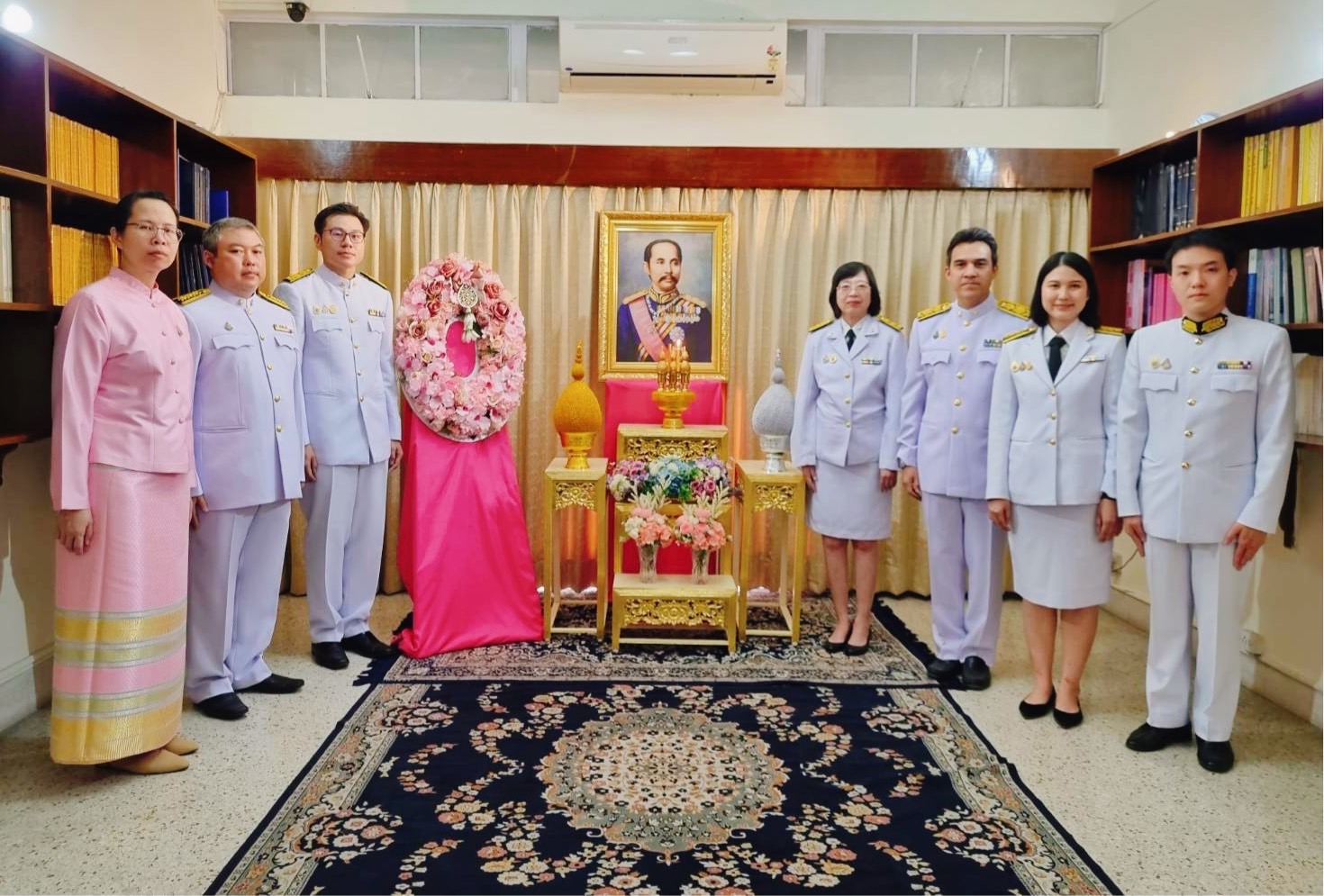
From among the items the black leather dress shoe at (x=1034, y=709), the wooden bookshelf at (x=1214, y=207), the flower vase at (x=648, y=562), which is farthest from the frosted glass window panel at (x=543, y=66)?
the black leather dress shoe at (x=1034, y=709)

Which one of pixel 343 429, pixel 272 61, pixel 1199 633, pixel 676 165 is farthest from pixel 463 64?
pixel 1199 633

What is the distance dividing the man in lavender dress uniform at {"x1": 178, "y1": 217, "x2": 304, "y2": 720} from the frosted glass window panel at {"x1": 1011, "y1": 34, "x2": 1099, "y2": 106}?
390 cm

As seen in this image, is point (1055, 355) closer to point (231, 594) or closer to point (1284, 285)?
point (1284, 285)

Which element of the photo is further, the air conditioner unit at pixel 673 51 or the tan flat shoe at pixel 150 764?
the air conditioner unit at pixel 673 51

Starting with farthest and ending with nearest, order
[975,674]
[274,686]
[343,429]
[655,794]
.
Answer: [343,429], [975,674], [274,686], [655,794]

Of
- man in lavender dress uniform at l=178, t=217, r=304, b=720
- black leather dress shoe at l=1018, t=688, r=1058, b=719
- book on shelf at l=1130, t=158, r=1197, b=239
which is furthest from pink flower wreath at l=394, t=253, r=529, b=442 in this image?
book on shelf at l=1130, t=158, r=1197, b=239

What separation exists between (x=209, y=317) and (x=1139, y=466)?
10.5 ft

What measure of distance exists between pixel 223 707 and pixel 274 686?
268mm

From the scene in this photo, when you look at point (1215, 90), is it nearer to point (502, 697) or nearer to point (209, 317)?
point (502, 697)

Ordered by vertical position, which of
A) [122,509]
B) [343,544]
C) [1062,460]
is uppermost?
[1062,460]

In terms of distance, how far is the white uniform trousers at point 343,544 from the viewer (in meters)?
3.71

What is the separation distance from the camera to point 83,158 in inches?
122

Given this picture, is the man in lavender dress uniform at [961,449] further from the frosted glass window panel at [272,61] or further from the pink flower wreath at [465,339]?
the frosted glass window panel at [272,61]

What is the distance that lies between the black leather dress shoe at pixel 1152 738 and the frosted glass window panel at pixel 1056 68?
3304 mm
